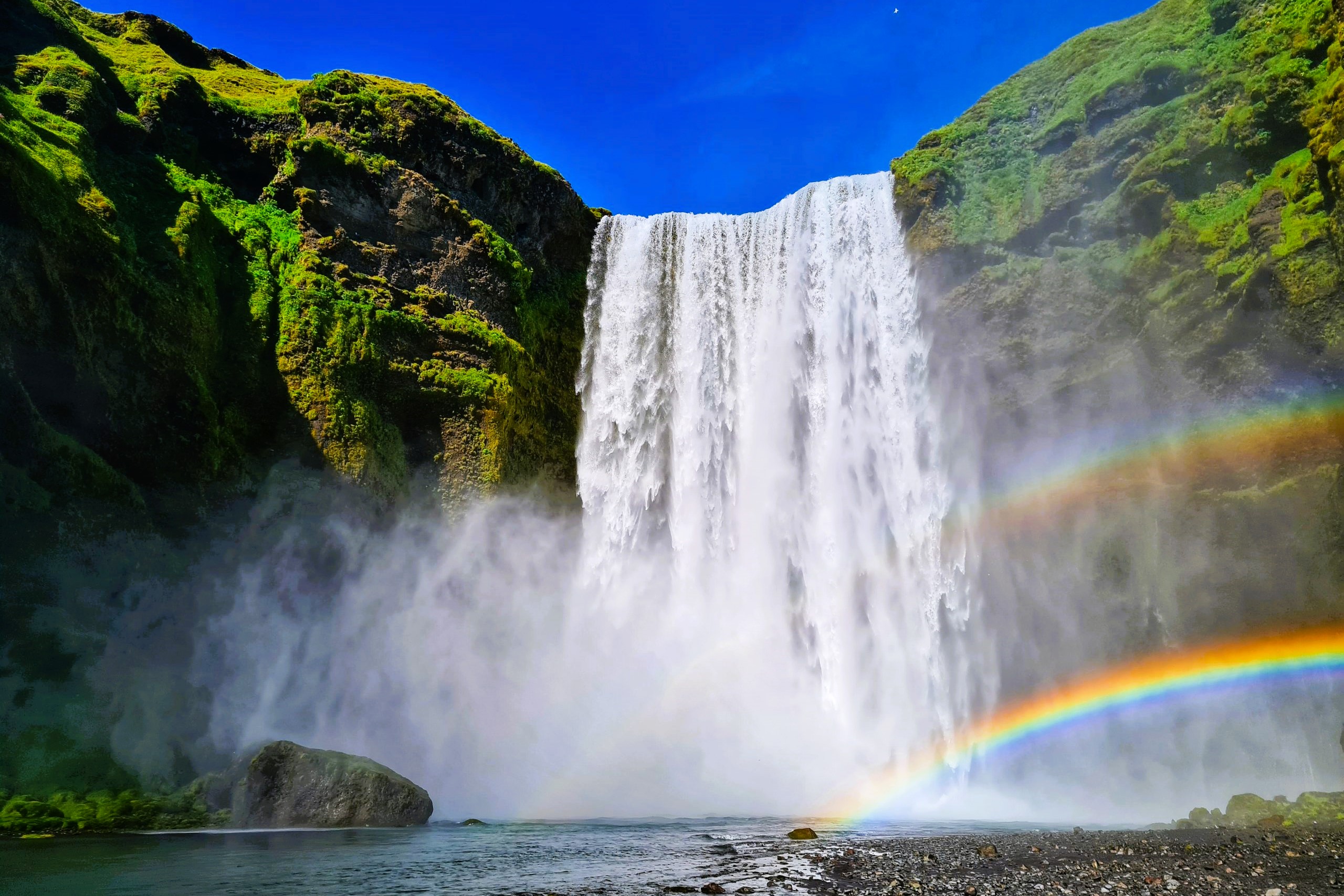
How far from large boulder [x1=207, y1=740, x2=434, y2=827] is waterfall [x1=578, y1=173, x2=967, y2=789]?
1000 centimetres

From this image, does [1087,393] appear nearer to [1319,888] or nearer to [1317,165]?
[1317,165]

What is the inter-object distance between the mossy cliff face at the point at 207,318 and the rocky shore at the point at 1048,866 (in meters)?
10.9

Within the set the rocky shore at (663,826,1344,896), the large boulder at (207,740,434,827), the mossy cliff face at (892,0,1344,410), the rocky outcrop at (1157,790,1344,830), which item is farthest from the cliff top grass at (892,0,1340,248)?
the large boulder at (207,740,434,827)

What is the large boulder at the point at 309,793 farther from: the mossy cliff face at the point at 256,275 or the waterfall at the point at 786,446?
the waterfall at the point at 786,446

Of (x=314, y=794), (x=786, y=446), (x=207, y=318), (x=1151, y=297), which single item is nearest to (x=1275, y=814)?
(x=1151, y=297)

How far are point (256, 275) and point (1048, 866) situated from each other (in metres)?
20.7

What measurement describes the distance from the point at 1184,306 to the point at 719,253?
13.0m

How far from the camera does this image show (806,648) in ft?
68.2

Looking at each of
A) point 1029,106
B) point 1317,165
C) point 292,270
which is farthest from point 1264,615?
point 292,270

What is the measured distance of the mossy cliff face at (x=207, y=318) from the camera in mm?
14078

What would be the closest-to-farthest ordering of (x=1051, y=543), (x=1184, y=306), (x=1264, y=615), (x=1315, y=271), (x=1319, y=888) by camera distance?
(x=1319, y=888) → (x=1315, y=271) → (x=1264, y=615) → (x=1184, y=306) → (x=1051, y=543)

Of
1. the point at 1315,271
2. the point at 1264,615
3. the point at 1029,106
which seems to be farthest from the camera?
the point at 1029,106

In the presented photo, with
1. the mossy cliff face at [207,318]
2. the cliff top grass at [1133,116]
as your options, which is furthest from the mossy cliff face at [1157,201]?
the mossy cliff face at [207,318]

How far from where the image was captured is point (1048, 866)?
770 cm
